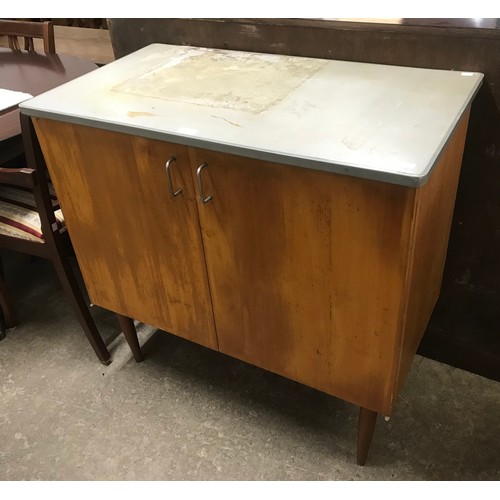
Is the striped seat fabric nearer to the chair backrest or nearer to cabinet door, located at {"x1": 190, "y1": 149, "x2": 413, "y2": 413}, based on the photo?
cabinet door, located at {"x1": 190, "y1": 149, "x2": 413, "y2": 413}

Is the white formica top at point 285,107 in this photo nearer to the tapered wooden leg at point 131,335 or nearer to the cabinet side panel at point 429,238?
the cabinet side panel at point 429,238

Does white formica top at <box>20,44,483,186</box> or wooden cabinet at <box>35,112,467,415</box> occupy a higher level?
white formica top at <box>20,44,483,186</box>

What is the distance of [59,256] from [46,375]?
45cm

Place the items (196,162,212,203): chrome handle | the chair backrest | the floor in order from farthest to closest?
1. the chair backrest
2. the floor
3. (196,162,212,203): chrome handle

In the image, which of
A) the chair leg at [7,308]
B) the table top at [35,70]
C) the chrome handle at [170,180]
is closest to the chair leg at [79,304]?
the chair leg at [7,308]

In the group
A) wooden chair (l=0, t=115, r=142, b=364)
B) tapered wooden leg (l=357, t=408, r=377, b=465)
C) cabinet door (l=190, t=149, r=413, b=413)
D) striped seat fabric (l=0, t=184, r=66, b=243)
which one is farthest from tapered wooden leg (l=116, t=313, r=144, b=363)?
tapered wooden leg (l=357, t=408, r=377, b=465)

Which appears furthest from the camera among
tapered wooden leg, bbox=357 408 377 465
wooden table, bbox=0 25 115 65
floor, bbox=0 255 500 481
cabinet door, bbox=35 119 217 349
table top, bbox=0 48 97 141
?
wooden table, bbox=0 25 115 65

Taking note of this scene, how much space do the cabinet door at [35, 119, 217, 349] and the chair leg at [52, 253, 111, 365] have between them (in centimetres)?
11

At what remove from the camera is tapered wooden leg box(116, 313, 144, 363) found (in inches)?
65.7

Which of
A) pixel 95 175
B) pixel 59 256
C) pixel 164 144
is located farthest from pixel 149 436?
pixel 164 144

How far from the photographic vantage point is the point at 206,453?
1.50 meters

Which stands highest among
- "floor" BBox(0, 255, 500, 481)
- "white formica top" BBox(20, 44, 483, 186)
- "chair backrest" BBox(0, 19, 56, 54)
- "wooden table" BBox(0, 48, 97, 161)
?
"white formica top" BBox(20, 44, 483, 186)

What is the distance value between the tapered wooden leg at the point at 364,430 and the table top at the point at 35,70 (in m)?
1.34
